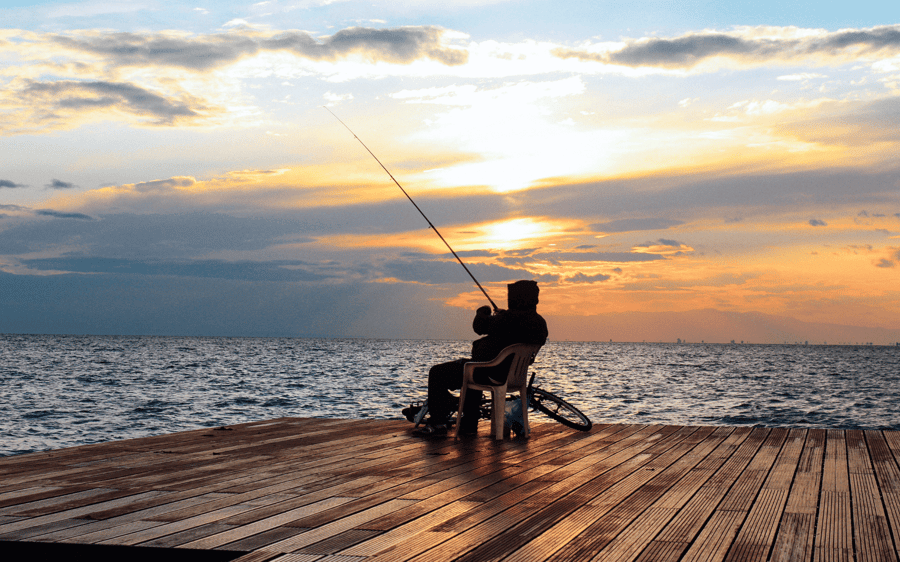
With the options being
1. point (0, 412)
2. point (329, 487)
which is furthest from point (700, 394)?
point (329, 487)

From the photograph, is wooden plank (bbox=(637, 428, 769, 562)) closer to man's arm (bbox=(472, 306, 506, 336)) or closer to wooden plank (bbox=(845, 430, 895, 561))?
wooden plank (bbox=(845, 430, 895, 561))

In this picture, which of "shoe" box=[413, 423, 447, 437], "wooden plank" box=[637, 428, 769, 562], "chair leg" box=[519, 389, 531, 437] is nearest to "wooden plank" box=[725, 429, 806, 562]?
"wooden plank" box=[637, 428, 769, 562]

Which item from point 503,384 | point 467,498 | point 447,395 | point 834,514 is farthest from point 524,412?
point 834,514

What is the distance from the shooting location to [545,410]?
648 cm

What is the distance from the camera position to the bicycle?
20.9 feet

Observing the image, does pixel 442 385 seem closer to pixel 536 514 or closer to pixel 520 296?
pixel 520 296

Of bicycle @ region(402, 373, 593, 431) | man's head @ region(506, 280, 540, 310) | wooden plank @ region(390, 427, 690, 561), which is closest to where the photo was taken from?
wooden plank @ region(390, 427, 690, 561)

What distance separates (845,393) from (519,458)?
33.6 m

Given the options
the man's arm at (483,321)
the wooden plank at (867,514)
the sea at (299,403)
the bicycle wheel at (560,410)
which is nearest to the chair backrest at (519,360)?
the man's arm at (483,321)

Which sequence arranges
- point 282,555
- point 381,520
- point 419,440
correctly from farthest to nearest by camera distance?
point 419,440
point 381,520
point 282,555

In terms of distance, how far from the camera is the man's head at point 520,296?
597 cm

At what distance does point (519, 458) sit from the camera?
4906 mm

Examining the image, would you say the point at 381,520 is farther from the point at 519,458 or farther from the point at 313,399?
the point at 313,399

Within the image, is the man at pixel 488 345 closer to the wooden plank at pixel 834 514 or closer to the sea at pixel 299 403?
the wooden plank at pixel 834 514
